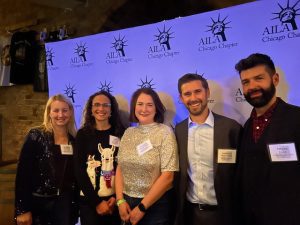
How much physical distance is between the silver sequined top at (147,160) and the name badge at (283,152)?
621 mm

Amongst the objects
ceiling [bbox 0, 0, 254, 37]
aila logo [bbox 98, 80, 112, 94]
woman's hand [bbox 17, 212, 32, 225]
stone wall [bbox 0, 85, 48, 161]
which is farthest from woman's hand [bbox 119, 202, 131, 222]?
stone wall [bbox 0, 85, 48, 161]

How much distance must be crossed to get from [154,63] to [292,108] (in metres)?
1.37

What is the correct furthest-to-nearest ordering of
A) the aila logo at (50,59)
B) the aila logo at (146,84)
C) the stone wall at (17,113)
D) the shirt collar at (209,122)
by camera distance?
1. the stone wall at (17,113)
2. the aila logo at (50,59)
3. the aila logo at (146,84)
4. the shirt collar at (209,122)

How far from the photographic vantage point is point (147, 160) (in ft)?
6.76

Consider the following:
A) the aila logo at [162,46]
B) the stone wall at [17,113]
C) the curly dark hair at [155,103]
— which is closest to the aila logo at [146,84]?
the aila logo at [162,46]

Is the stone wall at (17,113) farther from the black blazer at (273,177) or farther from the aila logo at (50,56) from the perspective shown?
the black blazer at (273,177)

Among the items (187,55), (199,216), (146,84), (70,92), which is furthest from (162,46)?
(199,216)

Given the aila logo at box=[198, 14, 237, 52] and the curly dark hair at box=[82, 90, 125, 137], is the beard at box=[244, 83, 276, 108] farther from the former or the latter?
the curly dark hair at box=[82, 90, 125, 137]

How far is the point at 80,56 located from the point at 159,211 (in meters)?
1.92

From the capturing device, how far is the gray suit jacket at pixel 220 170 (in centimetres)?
189

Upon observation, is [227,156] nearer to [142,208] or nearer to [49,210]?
[142,208]

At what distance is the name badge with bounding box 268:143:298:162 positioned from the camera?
164 cm

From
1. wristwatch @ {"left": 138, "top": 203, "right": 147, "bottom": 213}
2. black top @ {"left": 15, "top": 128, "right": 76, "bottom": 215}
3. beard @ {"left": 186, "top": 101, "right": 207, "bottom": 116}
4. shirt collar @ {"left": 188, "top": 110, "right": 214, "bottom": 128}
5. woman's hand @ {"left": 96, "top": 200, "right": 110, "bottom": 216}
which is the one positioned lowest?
woman's hand @ {"left": 96, "top": 200, "right": 110, "bottom": 216}

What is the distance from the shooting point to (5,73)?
5023mm
